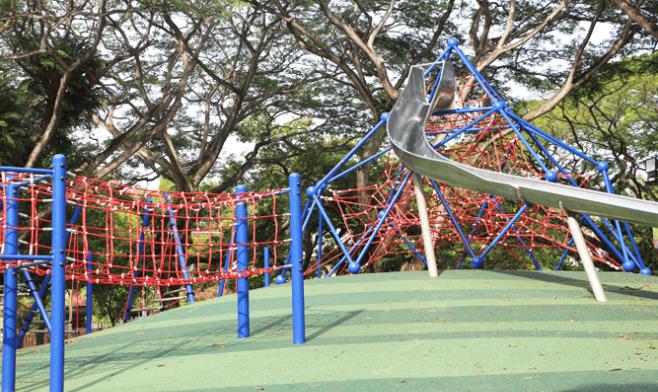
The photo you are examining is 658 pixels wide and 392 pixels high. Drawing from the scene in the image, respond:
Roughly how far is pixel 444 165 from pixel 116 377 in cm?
383

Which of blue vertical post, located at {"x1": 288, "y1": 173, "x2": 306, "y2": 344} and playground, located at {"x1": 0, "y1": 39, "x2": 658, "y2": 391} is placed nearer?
playground, located at {"x1": 0, "y1": 39, "x2": 658, "y2": 391}

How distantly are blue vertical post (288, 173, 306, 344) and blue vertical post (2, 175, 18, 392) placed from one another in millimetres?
2113

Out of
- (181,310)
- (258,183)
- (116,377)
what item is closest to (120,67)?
(258,183)

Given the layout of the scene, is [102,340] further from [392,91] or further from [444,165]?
[392,91]

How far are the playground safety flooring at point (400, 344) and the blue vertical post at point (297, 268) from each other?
6.5 inches

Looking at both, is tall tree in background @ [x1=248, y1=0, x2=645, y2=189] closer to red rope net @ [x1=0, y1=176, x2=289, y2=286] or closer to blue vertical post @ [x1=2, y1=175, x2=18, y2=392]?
red rope net @ [x1=0, y1=176, x2=289, y2=286]

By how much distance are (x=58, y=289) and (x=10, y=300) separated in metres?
1.10

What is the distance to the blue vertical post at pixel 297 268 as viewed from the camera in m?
6.16

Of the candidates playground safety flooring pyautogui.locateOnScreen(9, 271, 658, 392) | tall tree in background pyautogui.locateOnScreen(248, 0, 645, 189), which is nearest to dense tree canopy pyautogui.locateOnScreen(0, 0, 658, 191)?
tall tree in background pyautogui.locateOnScreen(248, 0, 645, 189)

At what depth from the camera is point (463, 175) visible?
736 centimetres

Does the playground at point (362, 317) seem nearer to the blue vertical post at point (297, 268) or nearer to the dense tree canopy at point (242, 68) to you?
the blue vertical post at point (297, 268)

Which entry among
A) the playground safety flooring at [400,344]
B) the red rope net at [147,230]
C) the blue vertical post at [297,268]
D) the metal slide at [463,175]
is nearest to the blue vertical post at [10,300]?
the red rope net at [147,230]

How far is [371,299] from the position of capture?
8.25 m

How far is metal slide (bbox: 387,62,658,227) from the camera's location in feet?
19.1
